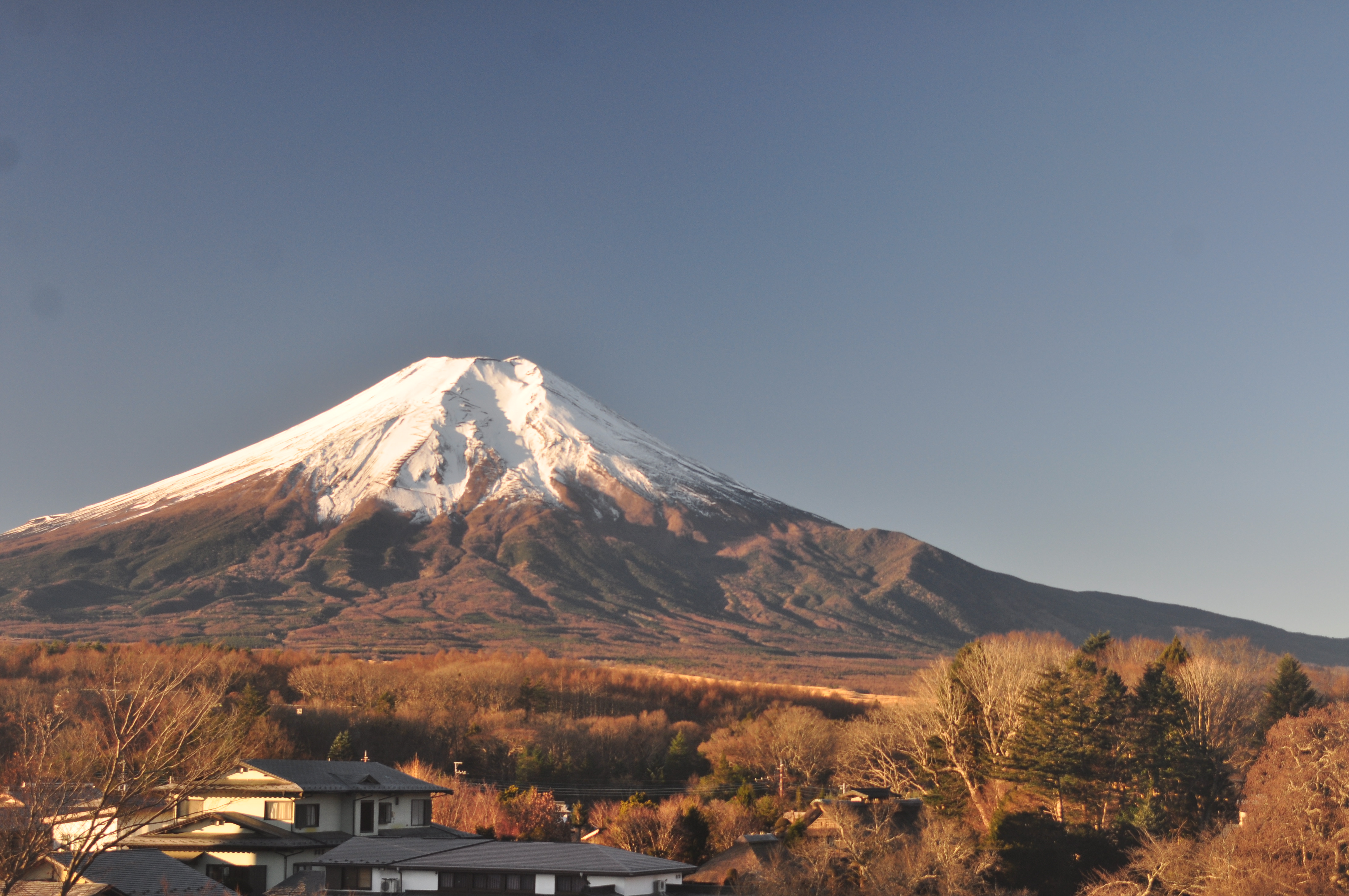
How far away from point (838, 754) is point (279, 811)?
34.7 m

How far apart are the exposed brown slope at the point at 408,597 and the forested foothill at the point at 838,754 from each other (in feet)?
156

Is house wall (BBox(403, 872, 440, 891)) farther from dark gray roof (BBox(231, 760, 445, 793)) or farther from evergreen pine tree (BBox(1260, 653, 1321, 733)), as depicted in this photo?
evergreen pine tree (BBox(1260, 653, 1321, 733))

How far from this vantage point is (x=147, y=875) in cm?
3136

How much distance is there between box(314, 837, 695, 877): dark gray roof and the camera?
35531 mm

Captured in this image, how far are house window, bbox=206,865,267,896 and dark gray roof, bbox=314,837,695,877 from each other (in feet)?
5.55

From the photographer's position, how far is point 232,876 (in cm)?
3741

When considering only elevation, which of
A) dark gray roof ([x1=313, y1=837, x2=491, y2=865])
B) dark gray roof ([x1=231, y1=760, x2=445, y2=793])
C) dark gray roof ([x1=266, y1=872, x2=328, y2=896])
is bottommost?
dark gray roof ([x1=266, y1=872, x2=328, y2=896])

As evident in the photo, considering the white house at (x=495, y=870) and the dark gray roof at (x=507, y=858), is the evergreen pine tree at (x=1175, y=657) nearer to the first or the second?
the dark gray roof at (x=507, y=858)

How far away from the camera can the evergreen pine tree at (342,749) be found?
69.0 metres

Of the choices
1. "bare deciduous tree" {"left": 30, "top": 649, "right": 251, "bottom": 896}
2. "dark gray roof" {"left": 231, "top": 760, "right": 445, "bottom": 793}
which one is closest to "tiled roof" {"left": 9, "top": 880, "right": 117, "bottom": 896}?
"bare deciduous tree" {"left": 30, "top": 649, "right": 251, "bottom": 896}

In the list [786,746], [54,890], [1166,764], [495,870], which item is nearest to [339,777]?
[495,870]

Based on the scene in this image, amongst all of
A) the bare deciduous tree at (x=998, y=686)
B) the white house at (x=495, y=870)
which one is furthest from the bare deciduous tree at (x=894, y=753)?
the white house at (x=495, y=870)

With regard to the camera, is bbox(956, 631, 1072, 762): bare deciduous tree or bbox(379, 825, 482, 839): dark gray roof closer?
bbox(379, 825, 482, 839): dark gray roof

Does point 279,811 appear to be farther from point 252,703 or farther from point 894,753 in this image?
point 894,753
